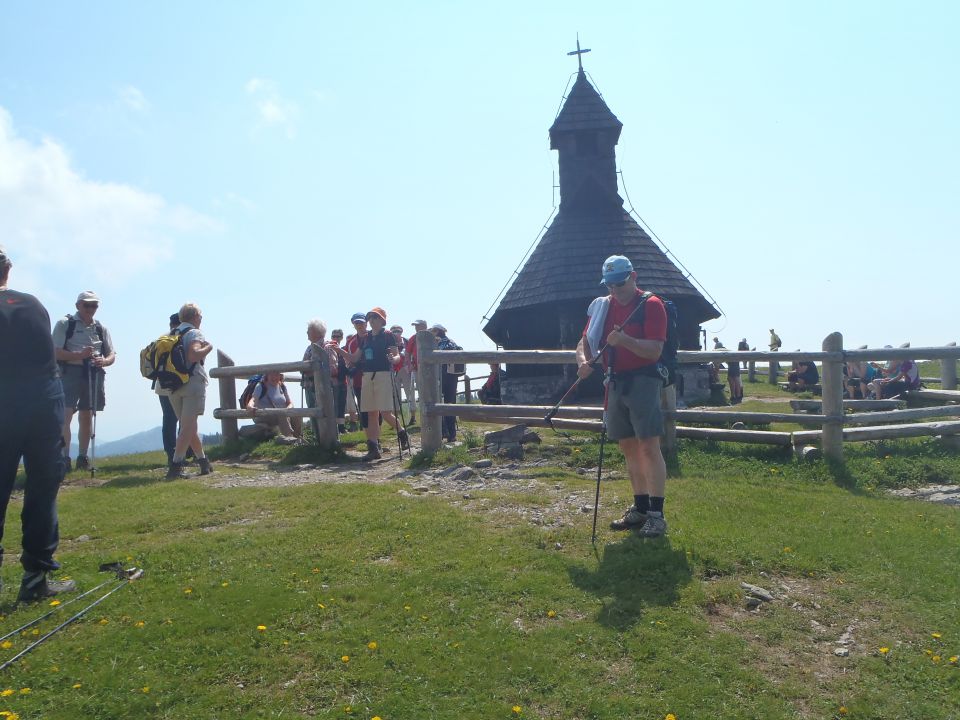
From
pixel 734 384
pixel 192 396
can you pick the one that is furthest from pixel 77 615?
pixel 734 384

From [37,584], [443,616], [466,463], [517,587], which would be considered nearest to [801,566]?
[517,587]

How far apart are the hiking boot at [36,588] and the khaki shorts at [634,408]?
4283mm

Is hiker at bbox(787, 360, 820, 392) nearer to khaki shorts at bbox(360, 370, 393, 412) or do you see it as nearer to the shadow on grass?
khaki shorts at bbox(360, 370, 393, 412)

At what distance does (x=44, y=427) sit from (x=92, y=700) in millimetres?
2134

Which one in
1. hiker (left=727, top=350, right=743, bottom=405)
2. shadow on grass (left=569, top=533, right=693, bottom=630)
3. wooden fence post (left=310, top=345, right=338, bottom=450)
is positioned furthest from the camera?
hiker (left=727, top=350, right=743, bottom=405)

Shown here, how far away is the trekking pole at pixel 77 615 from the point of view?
17.2 ft

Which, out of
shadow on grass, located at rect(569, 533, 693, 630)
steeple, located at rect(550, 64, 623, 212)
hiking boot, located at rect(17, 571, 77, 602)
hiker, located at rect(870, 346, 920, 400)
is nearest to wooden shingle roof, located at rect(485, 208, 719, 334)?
steeple, located at rect(550, 64, 623, 212)

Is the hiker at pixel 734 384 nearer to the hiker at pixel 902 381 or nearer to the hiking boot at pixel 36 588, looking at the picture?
the hiker at pixel 902 381

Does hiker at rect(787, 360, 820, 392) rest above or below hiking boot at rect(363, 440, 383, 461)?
above

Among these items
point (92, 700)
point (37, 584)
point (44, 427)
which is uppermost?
point (44, 427)

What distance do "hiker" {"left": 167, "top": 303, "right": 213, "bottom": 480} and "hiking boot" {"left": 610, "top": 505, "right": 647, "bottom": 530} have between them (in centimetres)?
560

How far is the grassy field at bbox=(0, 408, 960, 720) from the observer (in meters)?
4.85

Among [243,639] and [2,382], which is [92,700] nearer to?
[243,639]

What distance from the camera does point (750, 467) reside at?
995 centimetres
